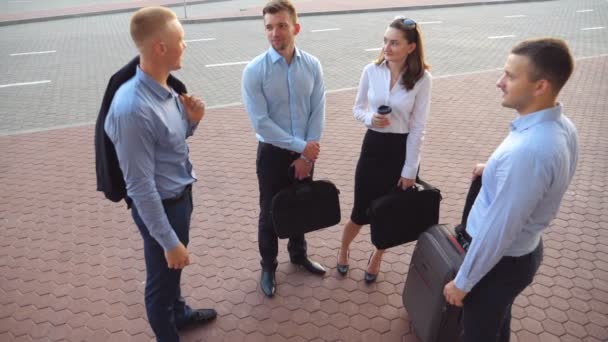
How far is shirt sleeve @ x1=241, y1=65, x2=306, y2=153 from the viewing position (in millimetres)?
3088

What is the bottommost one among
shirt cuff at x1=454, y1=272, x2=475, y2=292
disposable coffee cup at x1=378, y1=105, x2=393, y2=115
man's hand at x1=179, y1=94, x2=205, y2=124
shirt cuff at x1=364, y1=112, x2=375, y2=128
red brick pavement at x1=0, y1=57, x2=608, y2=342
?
red brick pavement at x1=0, y1=57, x2=608, y2=342

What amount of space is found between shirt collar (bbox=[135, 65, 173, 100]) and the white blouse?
1.50 m

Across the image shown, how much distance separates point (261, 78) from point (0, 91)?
26.9 ft

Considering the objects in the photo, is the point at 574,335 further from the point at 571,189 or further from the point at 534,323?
the point at 571,189

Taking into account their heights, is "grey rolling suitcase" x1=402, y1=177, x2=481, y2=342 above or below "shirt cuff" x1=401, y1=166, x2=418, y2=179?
below

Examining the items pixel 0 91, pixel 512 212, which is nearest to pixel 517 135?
pixel 512 212

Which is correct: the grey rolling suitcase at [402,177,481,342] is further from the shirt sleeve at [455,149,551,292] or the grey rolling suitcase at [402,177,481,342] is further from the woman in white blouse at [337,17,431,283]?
the woman in white blouse at [337,17,431,283]

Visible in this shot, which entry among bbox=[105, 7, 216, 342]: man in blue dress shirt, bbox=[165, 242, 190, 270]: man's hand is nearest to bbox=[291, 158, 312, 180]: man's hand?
bbox=[105, 7, 216, 342]: man in blue dress shirt

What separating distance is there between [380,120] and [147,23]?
1.63 meters

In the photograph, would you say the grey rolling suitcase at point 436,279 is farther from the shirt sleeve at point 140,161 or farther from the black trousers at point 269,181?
the shirt sleeve at point 140,161

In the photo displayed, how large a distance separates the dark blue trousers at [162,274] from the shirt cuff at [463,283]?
1546mm

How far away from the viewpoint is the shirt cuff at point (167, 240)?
2.40 metres

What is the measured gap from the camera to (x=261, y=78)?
3080 millimetres

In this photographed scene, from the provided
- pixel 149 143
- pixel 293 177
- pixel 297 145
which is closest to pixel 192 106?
pixel 149 143
